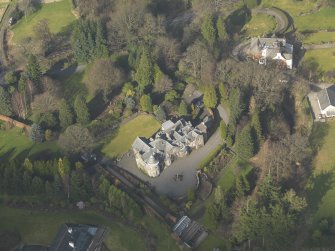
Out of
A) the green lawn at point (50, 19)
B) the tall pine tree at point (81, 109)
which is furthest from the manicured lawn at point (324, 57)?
the green lawn at point (50, 19)

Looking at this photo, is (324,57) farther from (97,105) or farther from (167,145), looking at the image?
(97,105)

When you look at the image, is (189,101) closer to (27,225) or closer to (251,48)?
(251,48)

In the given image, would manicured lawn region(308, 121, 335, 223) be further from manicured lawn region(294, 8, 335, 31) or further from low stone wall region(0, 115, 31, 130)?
low stone wall region(0, 115, 31, 130)

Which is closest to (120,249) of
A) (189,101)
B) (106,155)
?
(106,155)

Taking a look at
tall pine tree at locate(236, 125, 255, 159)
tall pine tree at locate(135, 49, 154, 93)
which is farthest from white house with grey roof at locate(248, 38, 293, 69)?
tall pine tree at locate(236, 125, 255, 159)

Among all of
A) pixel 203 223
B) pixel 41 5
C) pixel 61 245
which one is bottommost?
pixel 203 223

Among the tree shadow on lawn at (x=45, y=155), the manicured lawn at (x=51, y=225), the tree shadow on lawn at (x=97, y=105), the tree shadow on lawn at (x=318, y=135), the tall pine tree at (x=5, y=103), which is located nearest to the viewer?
the manicured lawn at (x=51, y=225)

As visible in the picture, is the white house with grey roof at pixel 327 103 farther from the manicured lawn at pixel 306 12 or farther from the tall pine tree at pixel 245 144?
the manicured lawn at pixel 306 12

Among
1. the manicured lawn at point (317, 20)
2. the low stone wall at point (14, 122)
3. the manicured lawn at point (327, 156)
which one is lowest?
the manicured lawn at point (327, 156)

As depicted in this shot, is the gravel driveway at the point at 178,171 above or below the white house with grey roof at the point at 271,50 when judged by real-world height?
below
